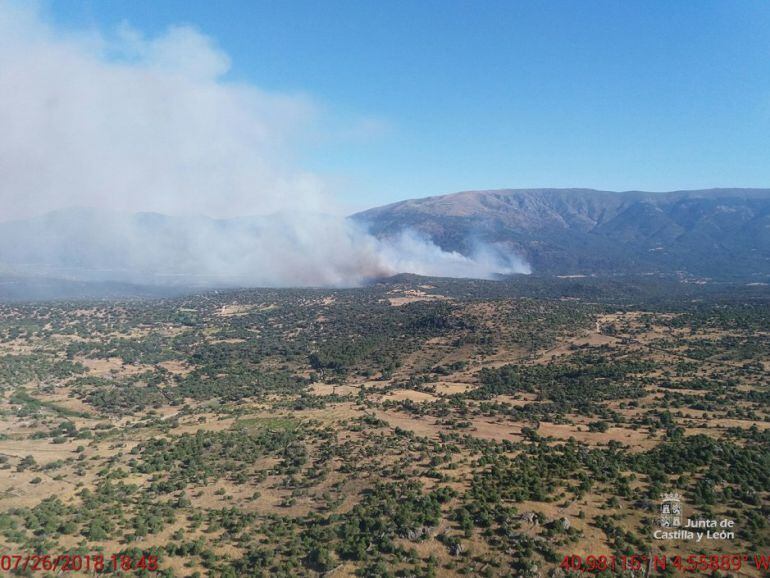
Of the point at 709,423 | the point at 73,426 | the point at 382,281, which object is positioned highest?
the point at 382,281

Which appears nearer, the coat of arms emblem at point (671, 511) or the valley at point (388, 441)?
the valley at point (388, 441)

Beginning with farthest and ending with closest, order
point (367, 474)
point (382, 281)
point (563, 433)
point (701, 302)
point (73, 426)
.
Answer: point (382, 281) < point (701, 302) < point (73, 426) < point (563, 433) < point (367, 474)

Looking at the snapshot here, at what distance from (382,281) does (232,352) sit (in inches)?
4035

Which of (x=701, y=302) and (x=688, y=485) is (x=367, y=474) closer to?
(x=688, y=485)

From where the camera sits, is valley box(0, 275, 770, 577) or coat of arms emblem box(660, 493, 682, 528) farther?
coat of arms emblem box(660, 493, 682, 528)

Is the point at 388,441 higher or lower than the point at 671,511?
higher

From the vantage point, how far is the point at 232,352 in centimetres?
9350

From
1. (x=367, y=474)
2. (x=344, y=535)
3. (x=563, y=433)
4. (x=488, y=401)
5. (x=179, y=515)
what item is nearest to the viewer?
(x=344, y=535)

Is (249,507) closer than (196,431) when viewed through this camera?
Yes

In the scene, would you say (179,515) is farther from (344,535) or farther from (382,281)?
(382,281)

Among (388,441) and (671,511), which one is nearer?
(671,511)

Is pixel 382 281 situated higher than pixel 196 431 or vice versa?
pixel 382 281

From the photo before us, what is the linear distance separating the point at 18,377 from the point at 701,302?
15299 centimetres

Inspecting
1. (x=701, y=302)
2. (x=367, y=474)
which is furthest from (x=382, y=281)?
(x=367, y=474)
